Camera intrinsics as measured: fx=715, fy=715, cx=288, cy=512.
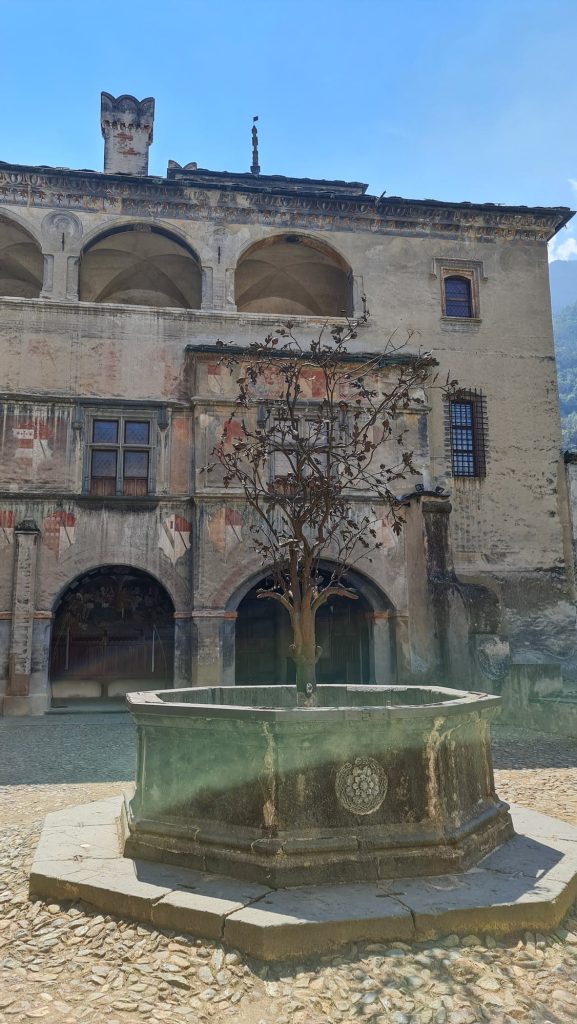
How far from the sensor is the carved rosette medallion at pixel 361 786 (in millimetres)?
4316

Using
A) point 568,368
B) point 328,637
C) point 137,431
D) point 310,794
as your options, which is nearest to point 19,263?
point 137,431

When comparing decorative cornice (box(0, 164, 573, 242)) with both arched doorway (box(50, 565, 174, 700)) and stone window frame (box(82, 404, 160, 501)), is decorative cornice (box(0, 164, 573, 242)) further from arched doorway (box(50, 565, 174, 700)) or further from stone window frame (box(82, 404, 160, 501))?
arched doorway (box(50, 565, 174, 700))

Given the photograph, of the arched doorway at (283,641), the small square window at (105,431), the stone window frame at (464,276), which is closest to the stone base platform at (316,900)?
the arched doorway at (283,641)

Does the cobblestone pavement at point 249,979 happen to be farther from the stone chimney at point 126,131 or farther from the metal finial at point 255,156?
the metal finial at point 255,156

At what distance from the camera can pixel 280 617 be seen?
17156 millimetres

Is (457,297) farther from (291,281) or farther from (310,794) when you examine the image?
(310,794)

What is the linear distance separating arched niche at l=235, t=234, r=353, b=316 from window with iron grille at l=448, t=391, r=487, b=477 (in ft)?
12.6

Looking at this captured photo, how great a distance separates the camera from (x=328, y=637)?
55.0 feet

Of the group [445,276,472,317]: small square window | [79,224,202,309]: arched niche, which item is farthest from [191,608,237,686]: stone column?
[445,276,472,317]: small square window

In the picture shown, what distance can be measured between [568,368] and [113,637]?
10113 centimetres

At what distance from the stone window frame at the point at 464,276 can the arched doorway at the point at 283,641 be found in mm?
7572

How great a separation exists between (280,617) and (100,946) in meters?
13.5

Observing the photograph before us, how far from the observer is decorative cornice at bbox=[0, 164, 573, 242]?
53.9 feet

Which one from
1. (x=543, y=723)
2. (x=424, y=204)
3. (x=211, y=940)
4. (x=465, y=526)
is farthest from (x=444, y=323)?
(x=211, y=940)
